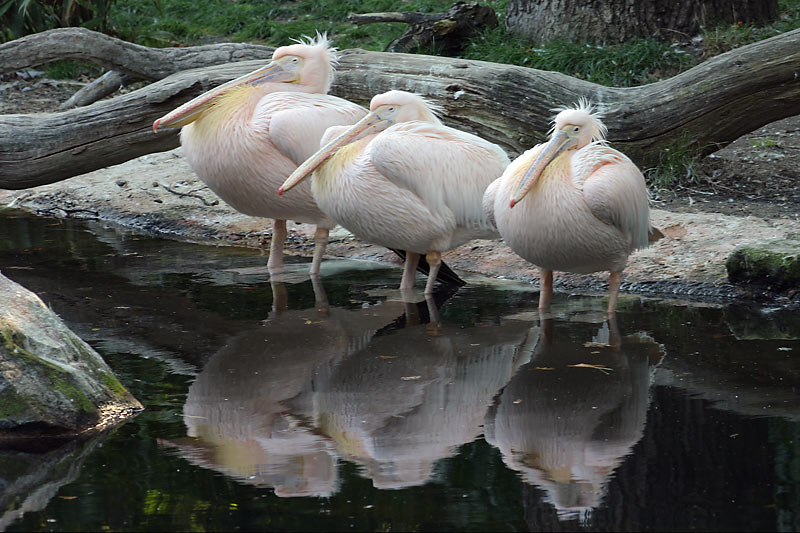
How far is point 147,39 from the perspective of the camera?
37.3 feet

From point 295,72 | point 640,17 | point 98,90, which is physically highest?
point 640,17

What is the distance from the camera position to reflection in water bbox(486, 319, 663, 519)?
286cm

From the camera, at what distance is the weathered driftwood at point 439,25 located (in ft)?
29.7

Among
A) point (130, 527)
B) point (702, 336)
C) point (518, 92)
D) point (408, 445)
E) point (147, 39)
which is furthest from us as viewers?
point (147, 39)

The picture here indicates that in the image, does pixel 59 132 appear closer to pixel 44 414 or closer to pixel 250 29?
pixel 44 414

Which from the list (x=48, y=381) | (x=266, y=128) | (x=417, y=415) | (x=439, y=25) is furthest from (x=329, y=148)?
(x=439, y=25)

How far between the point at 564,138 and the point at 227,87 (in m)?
1.85

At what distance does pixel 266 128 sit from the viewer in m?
5.14

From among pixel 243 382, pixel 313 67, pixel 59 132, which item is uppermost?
pixel 313 67

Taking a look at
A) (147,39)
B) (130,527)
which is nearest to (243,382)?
(130,527)

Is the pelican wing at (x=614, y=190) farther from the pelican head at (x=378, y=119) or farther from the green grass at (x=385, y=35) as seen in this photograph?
the green grass at (x=385, y=35)

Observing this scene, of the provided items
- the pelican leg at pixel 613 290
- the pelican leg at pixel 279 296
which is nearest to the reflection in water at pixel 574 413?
the pelican leg at pixel 613 290

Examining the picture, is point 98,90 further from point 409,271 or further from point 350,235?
point 409,271

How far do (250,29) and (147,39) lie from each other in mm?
1120
